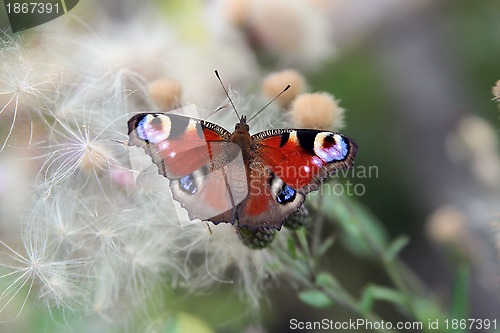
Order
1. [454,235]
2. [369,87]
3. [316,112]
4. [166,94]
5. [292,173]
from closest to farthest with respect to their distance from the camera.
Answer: [292,173]
[316,112]
[166,94]
[454,235]
[369,87]

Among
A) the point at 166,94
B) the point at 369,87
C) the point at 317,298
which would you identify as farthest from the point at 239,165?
the point at 369,87

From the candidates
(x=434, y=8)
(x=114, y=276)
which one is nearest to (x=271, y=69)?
(x=114, y=276)

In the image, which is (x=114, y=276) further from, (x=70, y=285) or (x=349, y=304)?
(x=349, y=304)

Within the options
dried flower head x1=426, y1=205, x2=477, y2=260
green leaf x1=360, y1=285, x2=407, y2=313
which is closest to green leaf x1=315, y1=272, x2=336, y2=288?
green leaf x1=360, y1=285, x2=407, y2=313

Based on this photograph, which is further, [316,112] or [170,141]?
[316,112]

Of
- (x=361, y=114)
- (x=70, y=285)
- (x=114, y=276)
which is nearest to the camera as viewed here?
(x=70, y=285)

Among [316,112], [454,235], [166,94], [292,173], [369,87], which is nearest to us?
A: [292,173]

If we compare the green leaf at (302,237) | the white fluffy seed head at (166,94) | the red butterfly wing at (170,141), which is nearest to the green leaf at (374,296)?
the green leaf at (302,237)

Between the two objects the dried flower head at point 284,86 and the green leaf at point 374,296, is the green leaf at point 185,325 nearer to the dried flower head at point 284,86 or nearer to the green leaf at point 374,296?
the green leaf at point 374,296

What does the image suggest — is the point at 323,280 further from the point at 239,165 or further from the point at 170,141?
the point at 170,141
